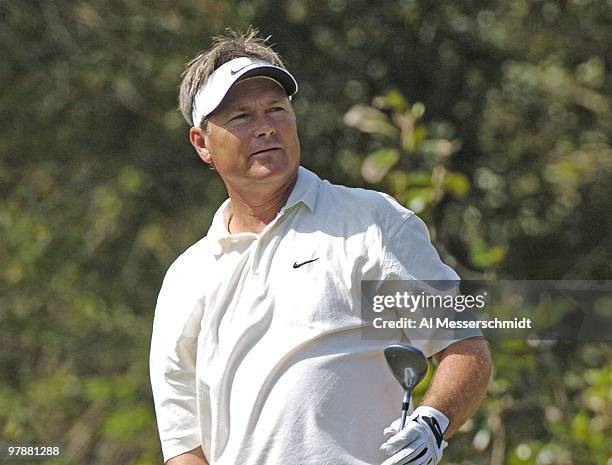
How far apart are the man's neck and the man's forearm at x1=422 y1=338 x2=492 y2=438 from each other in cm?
49

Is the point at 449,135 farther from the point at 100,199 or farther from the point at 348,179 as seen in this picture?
the point at 100,199

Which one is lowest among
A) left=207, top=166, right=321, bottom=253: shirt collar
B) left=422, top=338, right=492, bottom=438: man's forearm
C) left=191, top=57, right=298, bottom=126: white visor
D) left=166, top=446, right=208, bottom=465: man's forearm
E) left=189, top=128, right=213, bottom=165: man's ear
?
left=166, top=446, right=208, bottom=465: man's forearm

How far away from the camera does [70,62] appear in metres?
6.64

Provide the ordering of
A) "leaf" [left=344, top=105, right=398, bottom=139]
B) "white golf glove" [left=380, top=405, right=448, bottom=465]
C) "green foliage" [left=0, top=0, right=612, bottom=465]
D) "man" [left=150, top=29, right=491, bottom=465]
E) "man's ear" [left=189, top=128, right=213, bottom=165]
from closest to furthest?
"white golf glove" [left=380, top=405, right=448, bottom=465], "man" [left=150, top=29, right=491, bottom=465], "man's ear" [left=189, top=128, right=213, bottom=165], "leaf" [left=344, top=105, right=398, bottom=139], "green foliage" [left=0, top=0, right=612, bottom=465]

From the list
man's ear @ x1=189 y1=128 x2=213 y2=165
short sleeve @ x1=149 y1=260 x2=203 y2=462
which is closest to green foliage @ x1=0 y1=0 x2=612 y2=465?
man's ear @ x1=189 y1=128 x2=213 y2=165

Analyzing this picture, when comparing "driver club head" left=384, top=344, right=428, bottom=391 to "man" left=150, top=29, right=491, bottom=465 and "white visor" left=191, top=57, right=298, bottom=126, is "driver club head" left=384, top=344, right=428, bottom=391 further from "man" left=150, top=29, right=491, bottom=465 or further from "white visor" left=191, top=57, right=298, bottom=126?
"white visor" left=191, top=57, right=298, bottom=126

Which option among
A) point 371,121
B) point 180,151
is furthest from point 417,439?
point 180,151

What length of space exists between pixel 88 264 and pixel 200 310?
4.17 meters

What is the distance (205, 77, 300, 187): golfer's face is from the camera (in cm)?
269

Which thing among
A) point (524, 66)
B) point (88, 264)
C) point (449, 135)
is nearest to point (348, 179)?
point (449, 135)

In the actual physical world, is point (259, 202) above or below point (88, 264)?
below

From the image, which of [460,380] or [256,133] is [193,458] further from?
[256,133]

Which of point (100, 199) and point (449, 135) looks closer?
point (449, 135)

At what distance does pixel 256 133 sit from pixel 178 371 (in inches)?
21.3
